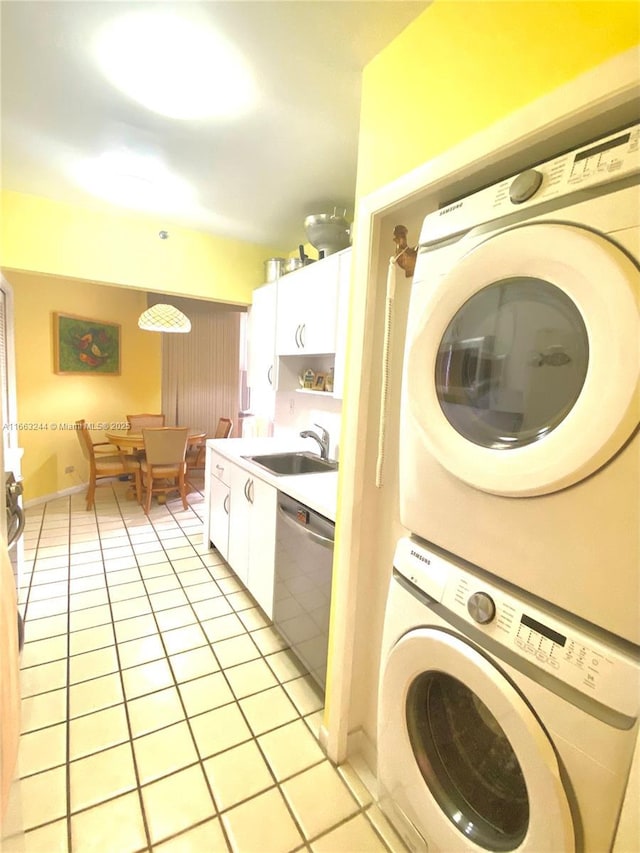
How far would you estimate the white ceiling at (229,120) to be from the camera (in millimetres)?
1130

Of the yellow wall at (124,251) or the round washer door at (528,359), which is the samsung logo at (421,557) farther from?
the yellow wall at (124,251)

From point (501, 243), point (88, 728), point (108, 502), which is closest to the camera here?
point (501, 243)

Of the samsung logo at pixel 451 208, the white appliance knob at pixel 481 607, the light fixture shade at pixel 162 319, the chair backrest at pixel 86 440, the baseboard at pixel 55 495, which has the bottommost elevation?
the baseboard at pixel 55 495

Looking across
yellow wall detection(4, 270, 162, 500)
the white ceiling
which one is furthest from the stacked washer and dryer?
yellow wall detection(4, 270, 162, 500)

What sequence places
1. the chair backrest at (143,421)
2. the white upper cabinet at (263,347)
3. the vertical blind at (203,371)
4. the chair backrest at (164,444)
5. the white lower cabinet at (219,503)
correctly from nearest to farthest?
the white lower cabinet at (219,503)
the white upper cabinet at (263,347)
the chair backrest at (164,444)
the chair backrest at (143,421)
the vertical blind at (203,371)

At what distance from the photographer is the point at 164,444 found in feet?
11.7

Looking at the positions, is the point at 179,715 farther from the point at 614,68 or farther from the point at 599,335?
the point at 614,68

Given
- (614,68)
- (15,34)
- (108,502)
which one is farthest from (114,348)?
(614,68)

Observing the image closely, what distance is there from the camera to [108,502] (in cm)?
399

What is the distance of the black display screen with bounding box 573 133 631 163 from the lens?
63cm

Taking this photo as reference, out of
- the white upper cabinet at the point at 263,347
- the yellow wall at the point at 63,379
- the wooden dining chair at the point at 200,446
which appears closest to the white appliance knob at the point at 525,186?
the white upper cabinet at the point at 263,347

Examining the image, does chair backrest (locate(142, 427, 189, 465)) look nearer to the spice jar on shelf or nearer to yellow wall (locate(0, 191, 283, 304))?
yellow wall (locate(0, 191, 283, 304))

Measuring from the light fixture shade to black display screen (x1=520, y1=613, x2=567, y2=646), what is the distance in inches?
149

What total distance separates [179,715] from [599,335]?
76.3 inches
